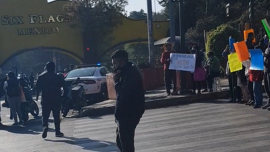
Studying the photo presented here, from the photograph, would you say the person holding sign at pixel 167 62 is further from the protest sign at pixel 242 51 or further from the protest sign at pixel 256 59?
the protest sign at pixel 256 59

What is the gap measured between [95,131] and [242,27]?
11.6 metres

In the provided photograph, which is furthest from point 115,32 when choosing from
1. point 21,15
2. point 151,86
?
point 151,86

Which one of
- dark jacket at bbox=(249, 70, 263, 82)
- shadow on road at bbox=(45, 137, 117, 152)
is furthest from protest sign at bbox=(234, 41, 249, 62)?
shadow on road at bbox=(45, 137, 117, 152)

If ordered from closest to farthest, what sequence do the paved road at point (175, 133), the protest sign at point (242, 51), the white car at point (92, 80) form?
the paved road at point (175, 133)
the protest sign at point (242, 51)
the white car at point (92, 80)

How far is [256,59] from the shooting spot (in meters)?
12.5

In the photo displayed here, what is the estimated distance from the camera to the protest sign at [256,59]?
12438 millimetres

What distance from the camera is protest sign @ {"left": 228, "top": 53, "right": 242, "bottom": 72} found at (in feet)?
44.4

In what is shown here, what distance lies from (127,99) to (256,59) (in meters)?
6.12

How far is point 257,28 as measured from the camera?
2302 cm

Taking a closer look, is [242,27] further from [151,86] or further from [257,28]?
[151,86]

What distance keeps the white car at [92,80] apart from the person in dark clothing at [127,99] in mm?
12272

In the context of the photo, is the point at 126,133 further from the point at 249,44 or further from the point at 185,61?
the point at 185,61

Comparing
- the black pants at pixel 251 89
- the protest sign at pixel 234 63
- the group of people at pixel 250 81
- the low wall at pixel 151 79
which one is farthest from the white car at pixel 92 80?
the black pants at pixel 251 89

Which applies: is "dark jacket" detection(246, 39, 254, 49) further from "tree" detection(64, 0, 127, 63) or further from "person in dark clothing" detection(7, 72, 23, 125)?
"tree" detection(64, 0, 127, 63)
